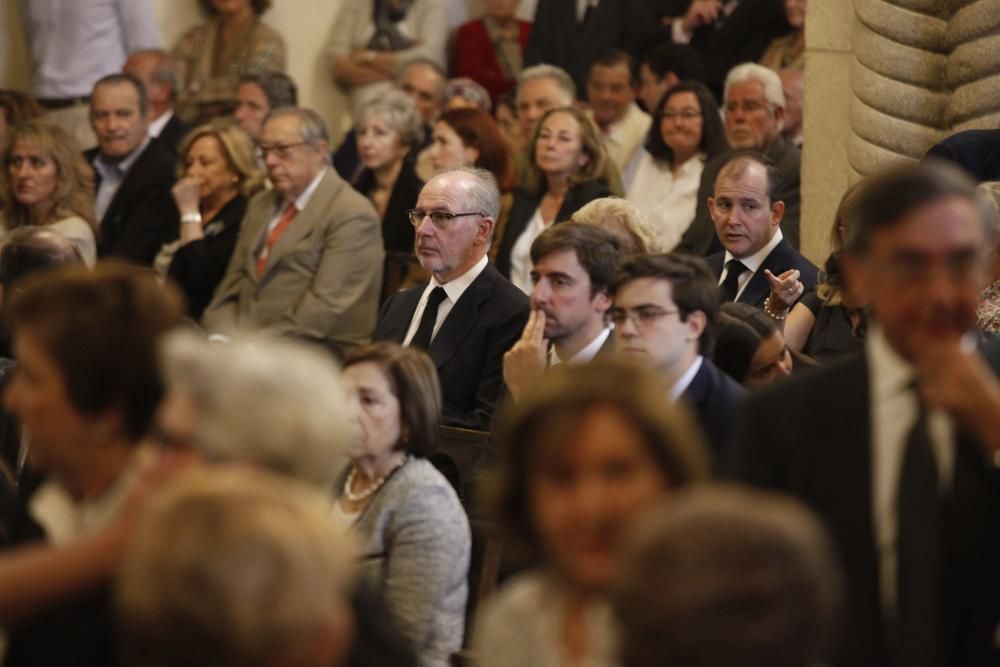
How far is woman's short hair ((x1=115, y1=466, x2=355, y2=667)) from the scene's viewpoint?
1.90 metres

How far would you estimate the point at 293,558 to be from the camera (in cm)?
192

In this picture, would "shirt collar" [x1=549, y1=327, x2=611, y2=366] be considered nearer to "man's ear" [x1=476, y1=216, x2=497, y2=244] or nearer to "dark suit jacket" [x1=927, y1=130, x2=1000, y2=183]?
"man's ear" [x1=476, y1=216, x2=497, y2=244]

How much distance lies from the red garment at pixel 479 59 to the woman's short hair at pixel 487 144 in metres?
2.37

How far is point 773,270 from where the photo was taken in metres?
5.51

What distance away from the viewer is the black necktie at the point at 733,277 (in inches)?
217

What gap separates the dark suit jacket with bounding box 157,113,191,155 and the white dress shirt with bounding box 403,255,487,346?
3133mm

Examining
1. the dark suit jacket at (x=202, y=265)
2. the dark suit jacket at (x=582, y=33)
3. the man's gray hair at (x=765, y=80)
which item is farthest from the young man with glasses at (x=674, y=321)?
the dark suit jacket at (x=582, y=33)

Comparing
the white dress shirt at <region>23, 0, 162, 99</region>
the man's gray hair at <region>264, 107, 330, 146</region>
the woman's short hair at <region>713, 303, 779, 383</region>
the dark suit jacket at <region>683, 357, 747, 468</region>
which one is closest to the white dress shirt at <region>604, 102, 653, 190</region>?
the man's gray hair at <region>264, 107, 330, 146</region>

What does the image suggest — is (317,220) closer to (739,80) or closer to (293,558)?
(739,80)

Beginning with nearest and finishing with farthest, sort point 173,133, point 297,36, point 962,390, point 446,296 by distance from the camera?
point 962,390
point 446,296
point 173,133
point 297,36

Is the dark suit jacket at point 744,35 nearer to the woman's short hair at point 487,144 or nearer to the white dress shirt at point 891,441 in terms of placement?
the woman's short hair at point 487,144

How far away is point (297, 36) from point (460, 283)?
4.72 metres

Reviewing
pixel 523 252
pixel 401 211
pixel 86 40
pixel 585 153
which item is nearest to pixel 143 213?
pixel 401 211

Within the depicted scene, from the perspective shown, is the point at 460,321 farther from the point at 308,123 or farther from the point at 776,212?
the point at 308,123
